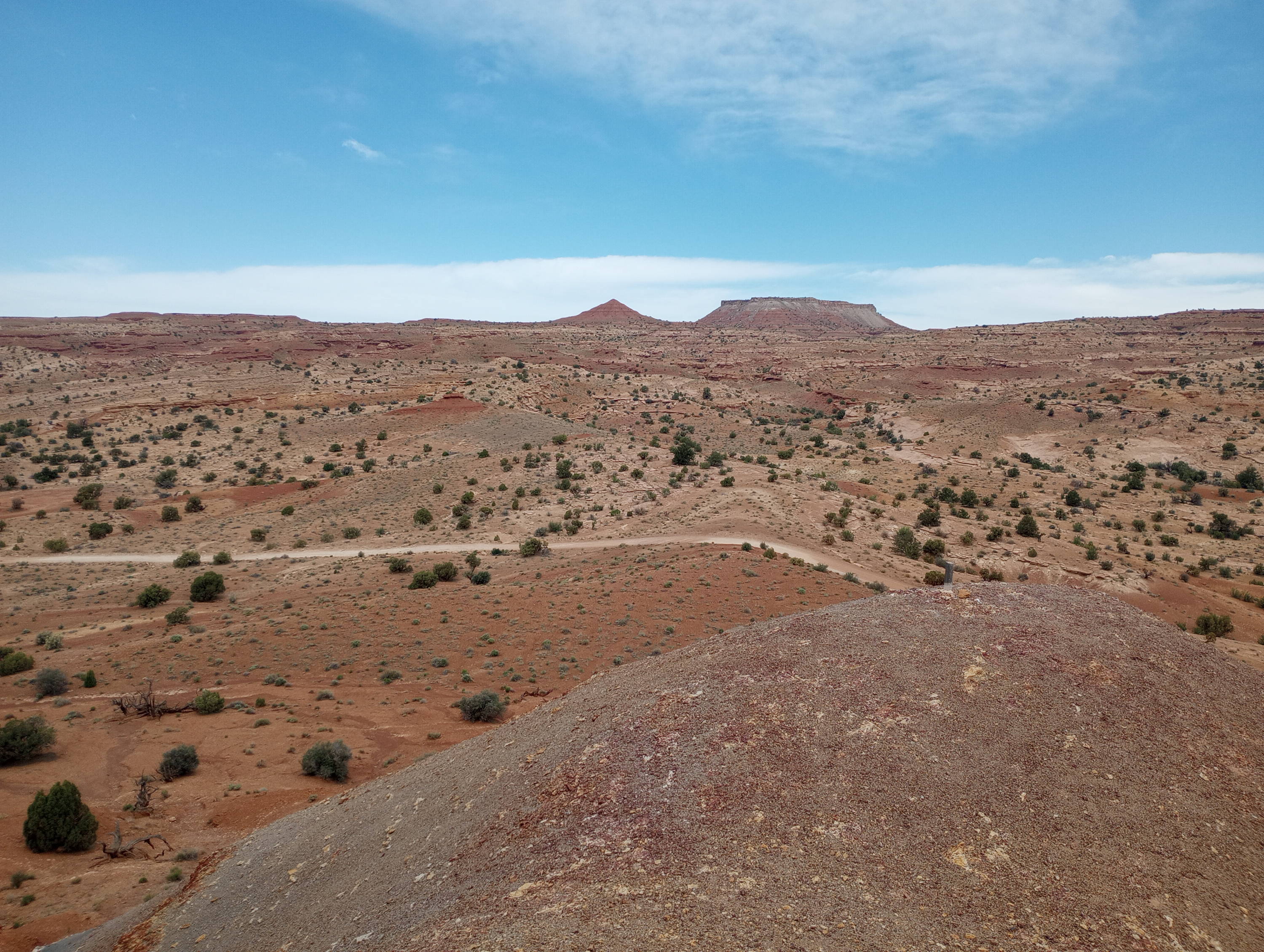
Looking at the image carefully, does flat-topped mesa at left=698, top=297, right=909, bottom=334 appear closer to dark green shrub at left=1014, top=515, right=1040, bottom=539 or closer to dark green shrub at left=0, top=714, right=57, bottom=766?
dark green shrub at left=1014, top=515, right=1040, bottom=539

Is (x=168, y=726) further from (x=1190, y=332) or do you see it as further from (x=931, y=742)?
(x=1190, y=332)

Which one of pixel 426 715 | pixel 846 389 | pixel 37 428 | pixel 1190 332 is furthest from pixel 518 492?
pixel 1190 332

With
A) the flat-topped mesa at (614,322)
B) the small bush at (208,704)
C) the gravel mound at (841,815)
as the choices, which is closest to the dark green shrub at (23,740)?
the small bush at (208,704)

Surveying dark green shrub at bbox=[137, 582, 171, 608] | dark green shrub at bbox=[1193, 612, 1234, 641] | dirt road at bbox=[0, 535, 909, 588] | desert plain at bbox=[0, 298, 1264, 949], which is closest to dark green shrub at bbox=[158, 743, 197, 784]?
desert plain at bbox=[0, 298, 1264, 949]

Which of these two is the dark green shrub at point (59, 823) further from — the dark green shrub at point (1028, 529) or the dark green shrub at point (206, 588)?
the dark green shrub at point (1028, 529)

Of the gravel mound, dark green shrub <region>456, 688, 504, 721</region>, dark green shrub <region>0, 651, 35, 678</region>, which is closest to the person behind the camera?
the gravel mound

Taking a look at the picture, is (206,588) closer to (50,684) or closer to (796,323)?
(50,684)
